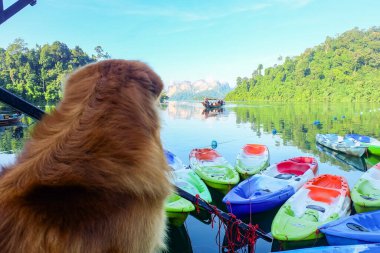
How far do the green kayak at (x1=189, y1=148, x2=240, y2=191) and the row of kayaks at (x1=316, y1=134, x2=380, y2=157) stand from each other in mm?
8580

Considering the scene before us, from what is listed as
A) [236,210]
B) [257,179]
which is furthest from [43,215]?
[257,179]

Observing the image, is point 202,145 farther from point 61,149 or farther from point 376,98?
point 376,98

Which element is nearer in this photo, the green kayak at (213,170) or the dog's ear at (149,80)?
the dog's ear at (149,80)

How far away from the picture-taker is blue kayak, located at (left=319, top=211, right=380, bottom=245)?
4695 millimetres

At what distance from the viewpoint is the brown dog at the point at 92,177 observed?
30.5 inches

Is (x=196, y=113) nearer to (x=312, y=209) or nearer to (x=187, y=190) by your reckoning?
(x=187, y=190)

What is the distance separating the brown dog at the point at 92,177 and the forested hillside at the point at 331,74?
72148mm


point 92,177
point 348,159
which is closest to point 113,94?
point 92,177

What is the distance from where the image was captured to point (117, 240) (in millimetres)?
842

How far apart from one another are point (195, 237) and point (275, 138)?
53.0 ft

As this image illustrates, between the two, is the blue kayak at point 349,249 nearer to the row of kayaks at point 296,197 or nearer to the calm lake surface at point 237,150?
the row of kayaks at point 296,197

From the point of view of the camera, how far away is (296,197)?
7.14 m

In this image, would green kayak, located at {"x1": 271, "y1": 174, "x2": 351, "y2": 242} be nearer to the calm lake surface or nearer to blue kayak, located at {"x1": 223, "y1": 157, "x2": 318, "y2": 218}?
the calm lake surface

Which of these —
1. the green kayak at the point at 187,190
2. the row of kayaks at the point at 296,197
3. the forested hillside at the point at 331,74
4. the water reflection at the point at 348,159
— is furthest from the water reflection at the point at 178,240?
the forested hillside at the point at 331,74
